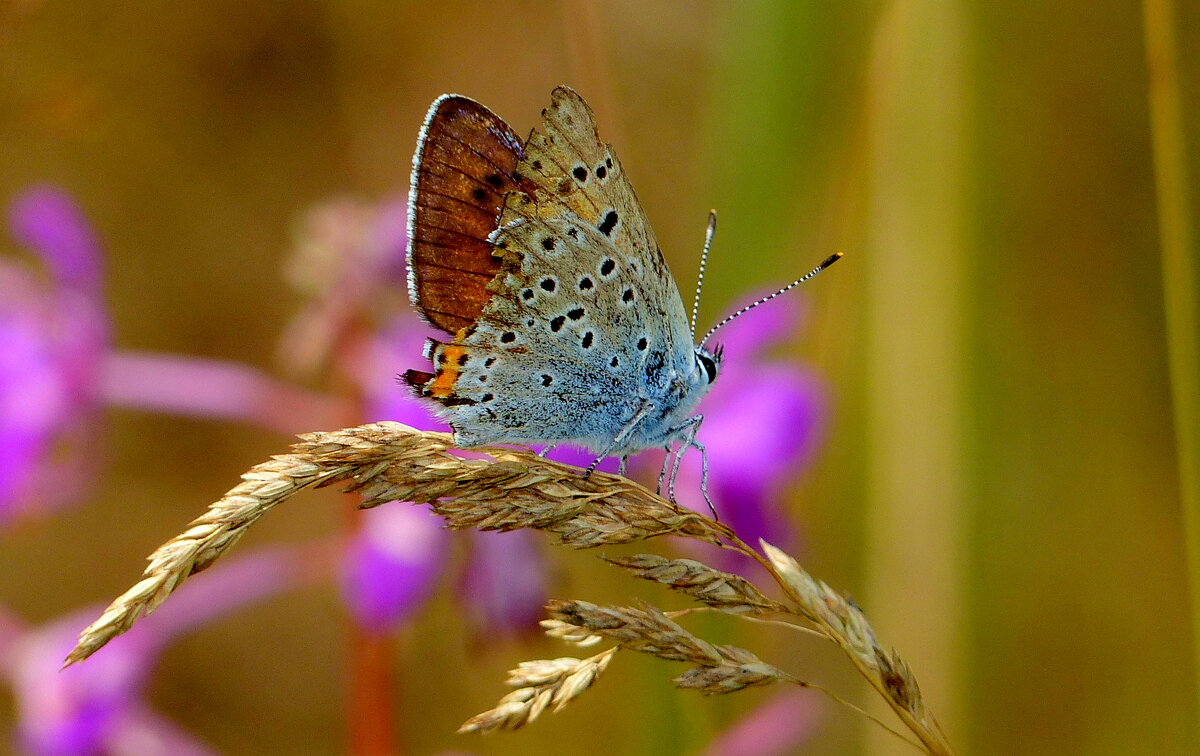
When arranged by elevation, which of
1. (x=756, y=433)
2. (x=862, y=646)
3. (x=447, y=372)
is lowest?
(x=862, y=646)

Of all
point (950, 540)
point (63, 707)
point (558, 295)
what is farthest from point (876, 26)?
point (63, 707)

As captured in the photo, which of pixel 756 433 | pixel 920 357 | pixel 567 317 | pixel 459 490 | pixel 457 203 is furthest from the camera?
pixel 920 357

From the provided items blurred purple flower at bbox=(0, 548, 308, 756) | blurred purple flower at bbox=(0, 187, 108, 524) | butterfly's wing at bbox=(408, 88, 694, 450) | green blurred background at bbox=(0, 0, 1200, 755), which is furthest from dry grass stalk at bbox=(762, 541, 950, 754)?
blurred purple flower at bbox=(0, 187, 108, 524)

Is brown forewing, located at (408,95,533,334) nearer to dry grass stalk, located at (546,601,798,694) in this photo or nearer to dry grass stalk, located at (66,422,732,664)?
dry grass stalk, located at (66,422,732,664)

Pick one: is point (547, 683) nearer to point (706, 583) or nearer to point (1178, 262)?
point (706, 583)

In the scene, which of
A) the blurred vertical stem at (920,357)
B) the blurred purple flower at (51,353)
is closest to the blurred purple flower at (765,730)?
the blurred vertical stem at (920,357)

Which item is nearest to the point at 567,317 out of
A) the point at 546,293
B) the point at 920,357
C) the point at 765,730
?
the point at 546,293
